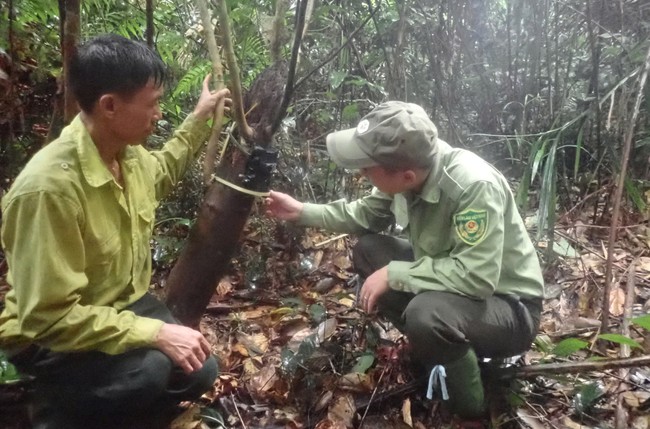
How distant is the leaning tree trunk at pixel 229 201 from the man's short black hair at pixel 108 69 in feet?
1.77

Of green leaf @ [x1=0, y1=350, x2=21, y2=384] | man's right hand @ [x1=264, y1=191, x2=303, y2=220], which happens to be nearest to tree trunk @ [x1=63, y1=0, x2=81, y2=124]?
man's right hand @ [x1=264, y1=191, x2=303, y2=220]

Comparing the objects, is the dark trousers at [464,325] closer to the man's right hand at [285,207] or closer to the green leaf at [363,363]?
the green leaf at [363,363]

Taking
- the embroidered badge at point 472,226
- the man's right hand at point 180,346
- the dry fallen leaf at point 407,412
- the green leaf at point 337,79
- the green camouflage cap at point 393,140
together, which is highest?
the green leaf at point 337,79

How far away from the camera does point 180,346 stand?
79.3 inches

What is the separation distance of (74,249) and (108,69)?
24.4 inches

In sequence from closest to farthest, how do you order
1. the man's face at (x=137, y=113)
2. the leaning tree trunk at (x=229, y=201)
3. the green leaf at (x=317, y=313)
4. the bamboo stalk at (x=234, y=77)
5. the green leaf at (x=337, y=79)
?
the man's face at (x=137, y=113), the bamboo stalk at (x=234, y=77), the leaning tree trunk at (x=229, y=201), the green leaf at (x=317, y=313), the green leaf at (x=337, y=79)

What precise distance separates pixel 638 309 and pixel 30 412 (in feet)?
10.5

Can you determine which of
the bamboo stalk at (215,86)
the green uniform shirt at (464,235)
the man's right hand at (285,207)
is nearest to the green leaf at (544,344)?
the green uniform shirt at (464,235)

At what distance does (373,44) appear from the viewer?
4.42 m

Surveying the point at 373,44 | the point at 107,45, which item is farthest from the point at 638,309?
the point at 107,45

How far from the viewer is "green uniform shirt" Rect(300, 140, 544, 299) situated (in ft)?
7.40

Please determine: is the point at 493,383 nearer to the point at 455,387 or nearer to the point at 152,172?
the point at 455,387

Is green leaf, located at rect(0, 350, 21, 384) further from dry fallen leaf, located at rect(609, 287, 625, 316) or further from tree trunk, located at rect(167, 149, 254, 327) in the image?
dry fallen leaf, located at rect(609, 287, 625, 316)

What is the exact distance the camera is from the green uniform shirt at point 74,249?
→ 5.93 ft
